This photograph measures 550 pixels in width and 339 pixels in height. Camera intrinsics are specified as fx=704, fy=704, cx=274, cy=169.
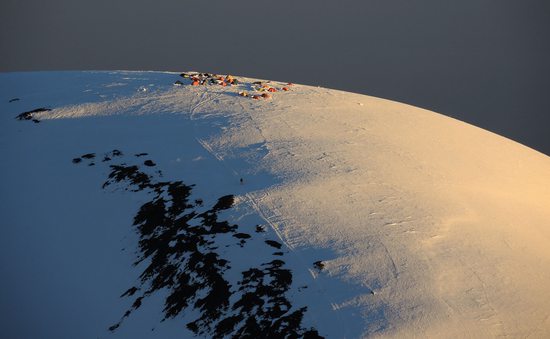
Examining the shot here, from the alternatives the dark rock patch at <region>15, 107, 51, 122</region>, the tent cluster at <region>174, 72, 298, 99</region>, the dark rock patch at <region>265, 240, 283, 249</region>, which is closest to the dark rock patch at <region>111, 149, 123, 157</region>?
the dark rock patch at <region>15, 107, 51, 122</region>

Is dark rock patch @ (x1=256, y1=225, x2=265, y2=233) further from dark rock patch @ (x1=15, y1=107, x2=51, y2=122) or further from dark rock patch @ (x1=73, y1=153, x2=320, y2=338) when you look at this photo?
dark rock patch @ (x1=15, y1=107, x2=51, y2=122)

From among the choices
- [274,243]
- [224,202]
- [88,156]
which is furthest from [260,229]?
[88,156]

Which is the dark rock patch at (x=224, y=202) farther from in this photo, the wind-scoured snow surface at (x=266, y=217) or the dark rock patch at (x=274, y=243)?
the dark rock patch at (x=274, y=243)

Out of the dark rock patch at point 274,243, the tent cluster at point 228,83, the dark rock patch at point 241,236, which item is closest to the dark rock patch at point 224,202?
the dark rock patch at point 241,236

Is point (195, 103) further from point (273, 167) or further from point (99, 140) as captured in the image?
point (273, 167)

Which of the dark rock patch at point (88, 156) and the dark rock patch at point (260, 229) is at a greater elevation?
the dark rock patch at point (260, 229)

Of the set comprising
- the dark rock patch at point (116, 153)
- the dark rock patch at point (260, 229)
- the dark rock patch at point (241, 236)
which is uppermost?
the dark rock patch at point (260, 229)

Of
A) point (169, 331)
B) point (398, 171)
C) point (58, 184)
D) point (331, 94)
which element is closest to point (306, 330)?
point (169, 331)
